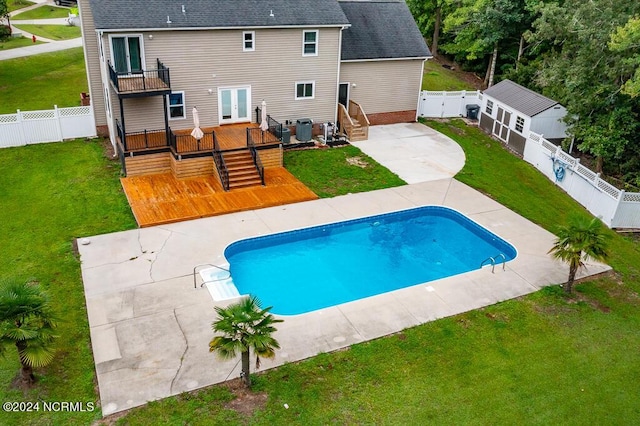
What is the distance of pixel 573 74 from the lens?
886 inches

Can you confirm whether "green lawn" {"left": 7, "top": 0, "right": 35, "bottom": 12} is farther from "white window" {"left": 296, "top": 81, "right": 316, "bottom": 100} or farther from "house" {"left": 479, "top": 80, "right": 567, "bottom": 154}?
"house" {"left": 479, "top": 80, "right": 567, "bottom": 154}

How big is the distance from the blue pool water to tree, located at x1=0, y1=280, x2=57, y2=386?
5771 millimetres

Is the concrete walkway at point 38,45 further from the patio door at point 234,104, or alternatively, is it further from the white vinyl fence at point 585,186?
the white vinyl fence at point 585,186

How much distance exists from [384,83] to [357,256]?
13.8 metres

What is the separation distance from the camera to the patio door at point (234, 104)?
23.9 metres

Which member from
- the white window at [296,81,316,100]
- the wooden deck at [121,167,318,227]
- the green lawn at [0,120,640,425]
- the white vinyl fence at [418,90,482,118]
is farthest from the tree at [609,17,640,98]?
the white window at [296,81,316,100]

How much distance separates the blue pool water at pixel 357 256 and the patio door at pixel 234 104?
835 cm

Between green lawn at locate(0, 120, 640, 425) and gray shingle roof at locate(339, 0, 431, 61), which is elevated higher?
gray shingle roof at locate(339, 0, 431, 61)

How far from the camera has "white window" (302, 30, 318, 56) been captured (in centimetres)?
2455

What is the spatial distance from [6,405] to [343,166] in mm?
15978

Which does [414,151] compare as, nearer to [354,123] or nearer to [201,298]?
[354,123]

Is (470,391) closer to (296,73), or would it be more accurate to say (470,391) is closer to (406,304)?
(406,304)

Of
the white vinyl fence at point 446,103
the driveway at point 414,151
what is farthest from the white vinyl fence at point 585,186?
the white vinyl fence at point 446,103

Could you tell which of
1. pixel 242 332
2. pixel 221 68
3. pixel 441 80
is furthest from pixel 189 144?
pixel 441 80
